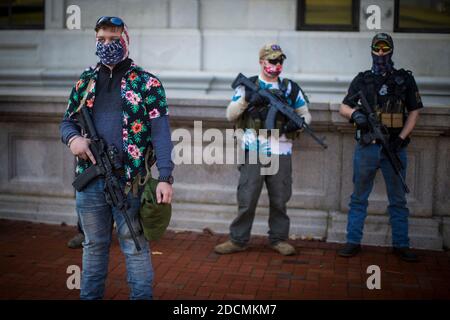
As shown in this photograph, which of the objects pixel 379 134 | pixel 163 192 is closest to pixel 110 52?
pixel 163 192

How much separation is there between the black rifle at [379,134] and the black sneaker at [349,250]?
0.79 meters

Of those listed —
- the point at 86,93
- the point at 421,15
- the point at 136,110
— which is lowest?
the point at 136,110

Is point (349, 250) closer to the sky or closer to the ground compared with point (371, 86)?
closer to the ground

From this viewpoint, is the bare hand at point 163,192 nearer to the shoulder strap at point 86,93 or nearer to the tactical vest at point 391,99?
the shoulder strap at point 86,93

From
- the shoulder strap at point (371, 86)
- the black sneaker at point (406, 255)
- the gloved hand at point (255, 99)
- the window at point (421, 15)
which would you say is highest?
the window at point (421, 15)

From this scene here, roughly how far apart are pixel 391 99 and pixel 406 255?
1536 mm

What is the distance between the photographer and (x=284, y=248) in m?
6.56

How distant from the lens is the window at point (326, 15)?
7.66m

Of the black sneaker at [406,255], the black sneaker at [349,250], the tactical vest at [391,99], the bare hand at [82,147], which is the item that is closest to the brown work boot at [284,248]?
the black sneaker at [349,250]

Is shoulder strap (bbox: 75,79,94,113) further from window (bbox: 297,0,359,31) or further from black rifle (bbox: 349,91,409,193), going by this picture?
window (bbox: 297,0,359,31)

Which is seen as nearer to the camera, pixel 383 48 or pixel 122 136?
pixel 122 136

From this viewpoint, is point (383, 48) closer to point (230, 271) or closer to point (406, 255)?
point (406, 255)
